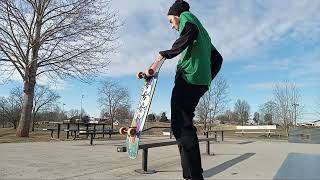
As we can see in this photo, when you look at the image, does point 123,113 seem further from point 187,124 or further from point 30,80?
point 187,124

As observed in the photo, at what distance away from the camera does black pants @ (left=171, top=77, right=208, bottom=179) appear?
370 centimetres

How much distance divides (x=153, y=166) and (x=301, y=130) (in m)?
18.5

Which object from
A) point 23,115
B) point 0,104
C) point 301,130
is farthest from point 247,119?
point 23,115

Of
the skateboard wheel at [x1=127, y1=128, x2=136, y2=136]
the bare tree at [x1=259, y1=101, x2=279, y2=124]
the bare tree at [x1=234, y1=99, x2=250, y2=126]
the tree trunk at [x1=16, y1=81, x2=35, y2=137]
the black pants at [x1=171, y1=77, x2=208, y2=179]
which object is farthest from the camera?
the bare tree at [x1=234, y1=99, x2=250, y2=126]

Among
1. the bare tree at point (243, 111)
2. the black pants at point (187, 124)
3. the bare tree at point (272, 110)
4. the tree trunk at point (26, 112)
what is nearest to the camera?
the black pants at point (187, 124)

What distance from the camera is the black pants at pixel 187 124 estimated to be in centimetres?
370

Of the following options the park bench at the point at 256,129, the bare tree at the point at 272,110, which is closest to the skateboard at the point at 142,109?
the park bench at the point at 256,129

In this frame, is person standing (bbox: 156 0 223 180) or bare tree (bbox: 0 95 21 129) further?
bare tree (bbox: 0 95 21 129)

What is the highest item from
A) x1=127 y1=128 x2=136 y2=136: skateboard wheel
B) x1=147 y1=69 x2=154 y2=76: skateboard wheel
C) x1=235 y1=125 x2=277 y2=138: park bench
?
x1=147 y1=69 x2=154 y2=76: skateboard wheel

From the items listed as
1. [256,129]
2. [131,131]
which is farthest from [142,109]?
[256,129]

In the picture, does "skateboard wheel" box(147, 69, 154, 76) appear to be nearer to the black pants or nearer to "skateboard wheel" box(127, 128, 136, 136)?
the black pants

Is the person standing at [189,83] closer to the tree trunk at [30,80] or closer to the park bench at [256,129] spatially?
the tree trunk at [30,80]

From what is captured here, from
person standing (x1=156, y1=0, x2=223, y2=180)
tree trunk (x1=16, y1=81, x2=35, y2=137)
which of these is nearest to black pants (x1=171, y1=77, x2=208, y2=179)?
person standing (x1=156, y1=0, x2=223, y2=180)

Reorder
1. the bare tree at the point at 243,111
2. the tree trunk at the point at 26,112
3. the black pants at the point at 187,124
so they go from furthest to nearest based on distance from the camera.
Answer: the bare tree at the point at 243,111 → the tree trunk at the point at 26,112 → the black pants at the point at 187,124
